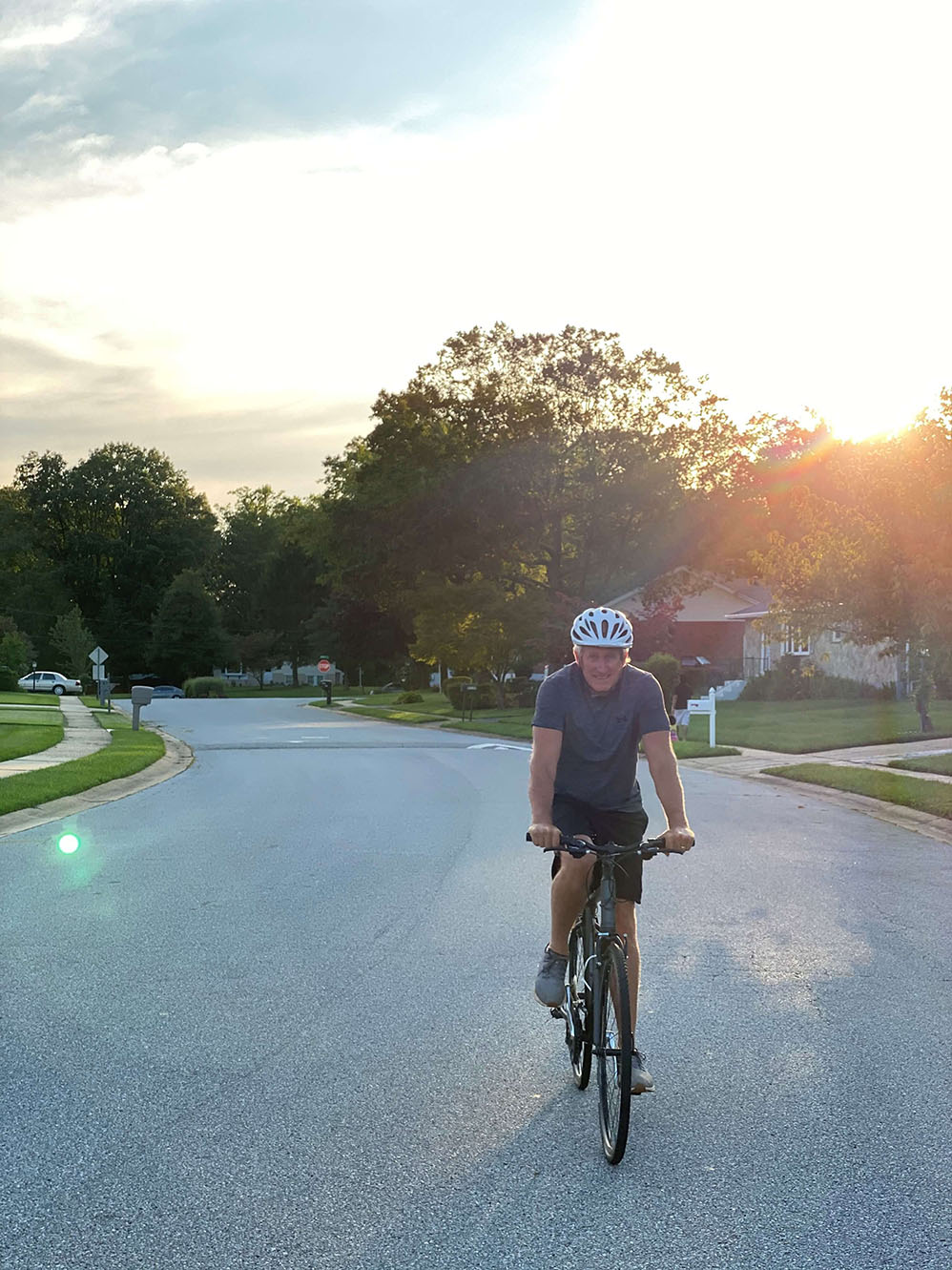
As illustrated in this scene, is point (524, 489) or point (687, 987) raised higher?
point (524, 489)

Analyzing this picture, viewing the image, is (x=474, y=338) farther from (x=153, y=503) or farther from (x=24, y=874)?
(x=153, y=503)

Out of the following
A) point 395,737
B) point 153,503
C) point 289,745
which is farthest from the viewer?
point 153,503

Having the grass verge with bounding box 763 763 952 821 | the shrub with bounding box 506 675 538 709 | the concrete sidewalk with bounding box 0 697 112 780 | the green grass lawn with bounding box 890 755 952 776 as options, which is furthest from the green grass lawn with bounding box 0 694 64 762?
the shrub with bounding box 506 675 538 709

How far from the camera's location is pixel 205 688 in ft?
315

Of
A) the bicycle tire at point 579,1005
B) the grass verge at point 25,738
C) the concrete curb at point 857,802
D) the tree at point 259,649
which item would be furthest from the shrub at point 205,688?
the bicycle tire at point 579,1005

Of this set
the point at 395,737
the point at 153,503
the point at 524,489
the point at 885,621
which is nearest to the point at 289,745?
the point at 395,737

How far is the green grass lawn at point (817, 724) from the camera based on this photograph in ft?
98.4

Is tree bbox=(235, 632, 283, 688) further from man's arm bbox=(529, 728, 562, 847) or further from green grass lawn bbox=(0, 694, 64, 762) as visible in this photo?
man's arm bbox=(529, 728, 562, 847)

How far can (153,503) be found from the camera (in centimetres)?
11975

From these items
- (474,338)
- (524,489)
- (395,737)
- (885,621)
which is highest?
(474,338)

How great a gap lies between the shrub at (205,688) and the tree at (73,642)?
7339 millimetres

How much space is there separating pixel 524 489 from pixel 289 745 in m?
19.5

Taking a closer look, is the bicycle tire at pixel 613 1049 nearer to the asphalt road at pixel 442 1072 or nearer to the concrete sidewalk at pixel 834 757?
the asphalt road at pixel 442 1072

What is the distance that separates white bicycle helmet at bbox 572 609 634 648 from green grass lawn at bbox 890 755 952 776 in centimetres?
1700
